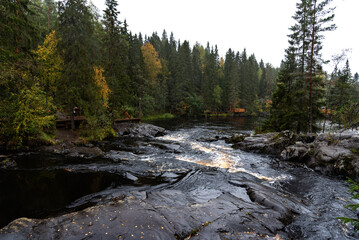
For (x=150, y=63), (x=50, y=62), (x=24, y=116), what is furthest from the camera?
(x=150, y=63)

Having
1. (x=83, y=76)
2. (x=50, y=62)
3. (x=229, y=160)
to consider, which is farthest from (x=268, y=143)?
(x=50, y=62)

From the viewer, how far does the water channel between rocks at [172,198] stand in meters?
5.23

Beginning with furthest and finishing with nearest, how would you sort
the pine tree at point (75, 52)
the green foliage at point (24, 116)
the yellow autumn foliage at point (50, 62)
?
the pine tree at point (75, 52)
the yellow autumn foliage at point (50, 62)
the green foliage at point (24, 116)

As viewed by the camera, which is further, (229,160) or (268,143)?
(268,143)

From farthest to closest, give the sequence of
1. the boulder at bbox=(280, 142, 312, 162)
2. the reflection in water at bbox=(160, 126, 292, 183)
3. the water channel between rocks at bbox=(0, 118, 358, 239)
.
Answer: the boulder at bbox=(280, 142, 312, 162) < the reflection in water at bbox=(160, 126, 292, 183) < the water channel between rocks at bbox=(0, 118, 358, 239)

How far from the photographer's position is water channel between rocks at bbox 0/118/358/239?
523 cm

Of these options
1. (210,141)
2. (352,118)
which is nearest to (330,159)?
(352,118)

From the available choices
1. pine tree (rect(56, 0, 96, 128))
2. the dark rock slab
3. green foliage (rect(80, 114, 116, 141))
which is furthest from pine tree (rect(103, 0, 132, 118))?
the dark rock slab

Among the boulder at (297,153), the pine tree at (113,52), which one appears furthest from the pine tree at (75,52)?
the boulder at (297,153)

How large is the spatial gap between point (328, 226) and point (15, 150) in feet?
60.5

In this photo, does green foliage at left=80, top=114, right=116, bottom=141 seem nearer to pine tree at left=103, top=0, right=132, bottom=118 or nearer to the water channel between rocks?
pine tree at left=103, top=0, right=132, bottom=118

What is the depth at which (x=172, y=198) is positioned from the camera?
7.54m

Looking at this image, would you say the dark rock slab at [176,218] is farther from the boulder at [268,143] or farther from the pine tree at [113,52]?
the pine tree at [113,52]

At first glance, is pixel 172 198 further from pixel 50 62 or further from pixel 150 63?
pixel 150 63
